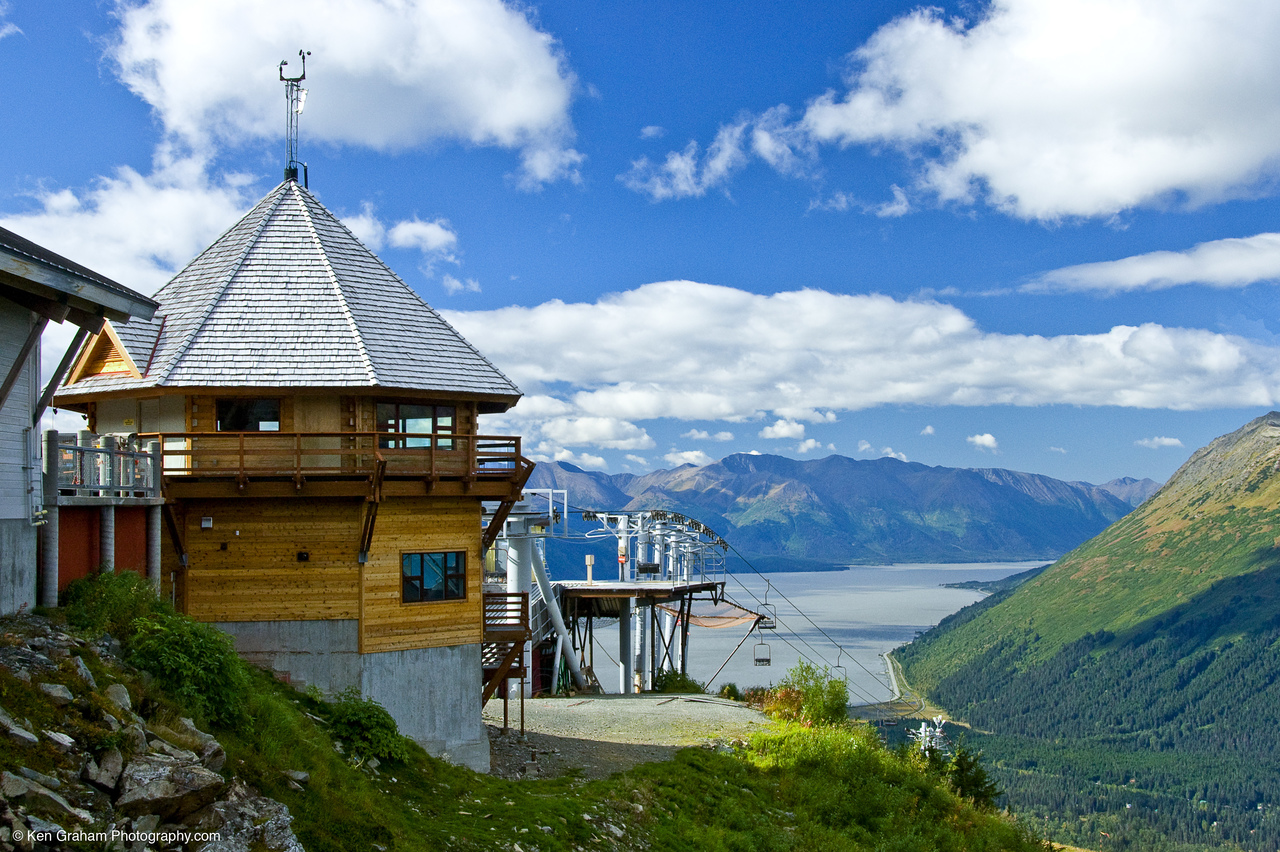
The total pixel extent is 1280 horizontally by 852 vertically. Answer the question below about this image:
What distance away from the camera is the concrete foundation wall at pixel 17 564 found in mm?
15773

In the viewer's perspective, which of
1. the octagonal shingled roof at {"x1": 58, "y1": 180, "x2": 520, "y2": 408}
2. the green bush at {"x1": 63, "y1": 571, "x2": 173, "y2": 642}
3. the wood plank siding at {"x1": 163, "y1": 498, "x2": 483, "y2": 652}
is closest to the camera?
the green bush at {"x1": 63, "y1": 571, "x2": 173, "y2": 642}

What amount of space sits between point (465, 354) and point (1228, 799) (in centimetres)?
21578

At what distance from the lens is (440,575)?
25.8m

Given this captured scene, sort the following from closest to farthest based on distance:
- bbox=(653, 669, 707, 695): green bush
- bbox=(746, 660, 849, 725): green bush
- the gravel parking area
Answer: the gravel parking area → bbox=(746, 660, 849, 725): green bush → bbox=(653, 669, 707, 695): green bush

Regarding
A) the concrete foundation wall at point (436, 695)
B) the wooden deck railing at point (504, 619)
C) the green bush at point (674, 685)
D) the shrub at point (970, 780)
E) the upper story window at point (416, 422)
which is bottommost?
the shrub at point (970, 780)

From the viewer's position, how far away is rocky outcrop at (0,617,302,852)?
10.6 m

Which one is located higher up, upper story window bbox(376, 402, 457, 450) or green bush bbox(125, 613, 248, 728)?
upper story window bbox(376, 402, 457, 450)

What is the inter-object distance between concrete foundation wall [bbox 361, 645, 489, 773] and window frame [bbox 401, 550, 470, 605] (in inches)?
51.4

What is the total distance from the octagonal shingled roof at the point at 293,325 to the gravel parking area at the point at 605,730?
9.92m

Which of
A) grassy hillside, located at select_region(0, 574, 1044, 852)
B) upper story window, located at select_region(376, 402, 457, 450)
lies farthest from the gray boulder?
upper story window, located at select_region(376, 402, 457, 450)

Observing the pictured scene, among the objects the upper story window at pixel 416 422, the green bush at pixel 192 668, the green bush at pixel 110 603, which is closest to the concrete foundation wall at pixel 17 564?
the green bush at pixel 110 603

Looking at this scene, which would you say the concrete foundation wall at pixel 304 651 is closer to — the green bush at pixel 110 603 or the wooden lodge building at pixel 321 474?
the wooden lodge building at pixel 321 474

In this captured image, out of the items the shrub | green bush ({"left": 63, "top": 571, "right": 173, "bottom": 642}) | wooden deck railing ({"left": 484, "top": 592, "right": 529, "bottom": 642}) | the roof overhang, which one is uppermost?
the roof overhang

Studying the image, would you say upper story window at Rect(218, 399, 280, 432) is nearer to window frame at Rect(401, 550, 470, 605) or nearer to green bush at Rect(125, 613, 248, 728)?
window frame at Rect(401, 550, 470, 605)
